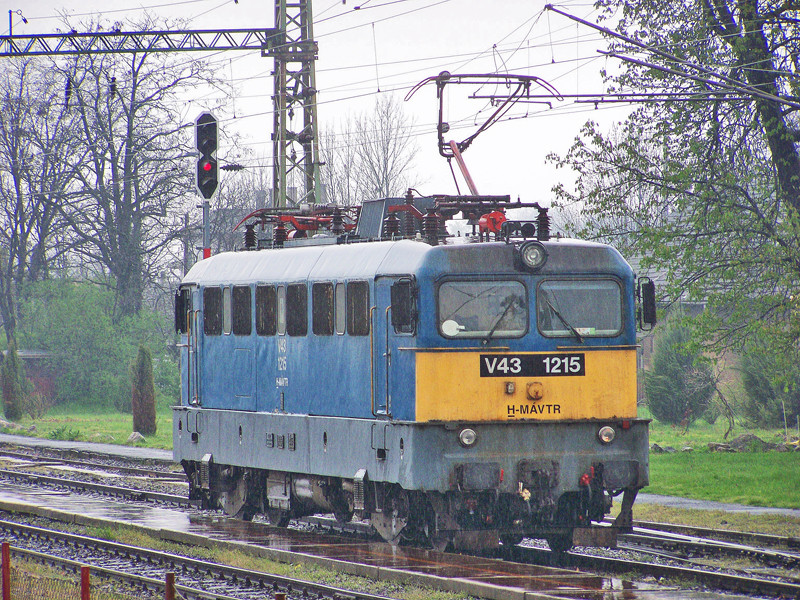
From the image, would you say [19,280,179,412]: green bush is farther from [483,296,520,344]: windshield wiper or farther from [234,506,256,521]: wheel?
[483,296,520,344]: windshield wiper

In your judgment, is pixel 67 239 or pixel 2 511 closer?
pixel 2 511

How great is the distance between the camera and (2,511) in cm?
1955

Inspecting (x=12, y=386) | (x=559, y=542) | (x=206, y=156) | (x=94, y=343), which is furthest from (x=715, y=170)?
(x=94, y=343)

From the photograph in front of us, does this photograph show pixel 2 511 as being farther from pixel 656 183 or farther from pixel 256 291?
pixel 656 183

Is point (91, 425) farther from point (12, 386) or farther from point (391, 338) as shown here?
point (391, 338)

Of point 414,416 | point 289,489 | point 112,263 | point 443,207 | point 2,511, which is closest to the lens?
point 414,416

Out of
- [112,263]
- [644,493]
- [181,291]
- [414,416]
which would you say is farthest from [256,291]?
[112,263]

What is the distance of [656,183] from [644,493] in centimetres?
718

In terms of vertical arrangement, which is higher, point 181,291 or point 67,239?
point 67,239

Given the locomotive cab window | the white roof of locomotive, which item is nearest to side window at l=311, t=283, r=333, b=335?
the white roof of locomotive

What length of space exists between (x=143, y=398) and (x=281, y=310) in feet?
71.6

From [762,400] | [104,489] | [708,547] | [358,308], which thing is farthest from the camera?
[762,400]

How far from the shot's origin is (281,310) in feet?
51.7

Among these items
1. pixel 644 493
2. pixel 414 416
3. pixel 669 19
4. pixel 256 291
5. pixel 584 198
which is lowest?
pixel 644 493
